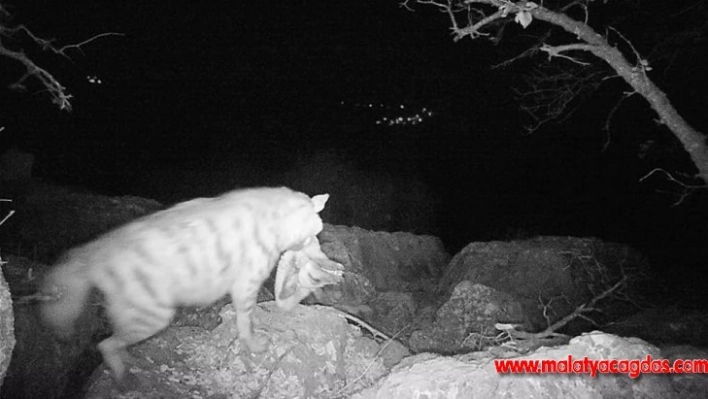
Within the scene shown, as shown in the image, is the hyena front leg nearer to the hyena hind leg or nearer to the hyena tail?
the hyena hind leg

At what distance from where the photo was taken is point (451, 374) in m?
4.09

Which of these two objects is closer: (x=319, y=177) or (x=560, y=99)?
(x=560, y=99)

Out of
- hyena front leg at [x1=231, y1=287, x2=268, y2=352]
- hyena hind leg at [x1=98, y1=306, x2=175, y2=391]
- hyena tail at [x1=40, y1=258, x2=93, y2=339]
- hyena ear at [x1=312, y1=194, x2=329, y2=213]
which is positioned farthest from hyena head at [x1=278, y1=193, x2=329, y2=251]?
hyena tail at [x1=40, y1=258, x2=93, y2=339]

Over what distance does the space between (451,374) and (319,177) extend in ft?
74.5

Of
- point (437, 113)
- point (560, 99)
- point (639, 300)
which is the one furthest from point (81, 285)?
point (437, 113)

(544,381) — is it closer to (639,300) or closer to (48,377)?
(48,377)

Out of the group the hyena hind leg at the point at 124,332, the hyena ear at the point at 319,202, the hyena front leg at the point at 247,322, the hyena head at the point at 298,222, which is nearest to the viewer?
the hyena hind leg at the point at 124,332

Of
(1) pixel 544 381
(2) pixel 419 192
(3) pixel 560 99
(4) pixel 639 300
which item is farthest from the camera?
(2) pixel 419 192

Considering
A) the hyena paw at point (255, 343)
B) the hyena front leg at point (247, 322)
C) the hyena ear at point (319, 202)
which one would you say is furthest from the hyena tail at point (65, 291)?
the hyena ear at point (319, 202)

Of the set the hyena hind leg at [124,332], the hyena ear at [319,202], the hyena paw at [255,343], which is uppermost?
the hyena ear at [319,202]

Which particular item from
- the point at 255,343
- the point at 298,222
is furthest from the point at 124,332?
the point at 298,222

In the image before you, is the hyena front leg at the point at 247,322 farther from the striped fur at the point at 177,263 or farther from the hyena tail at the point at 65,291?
the hyena tail at the point at 65,291

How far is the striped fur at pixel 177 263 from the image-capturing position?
4.29m

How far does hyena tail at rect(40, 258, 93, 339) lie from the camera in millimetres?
4344
